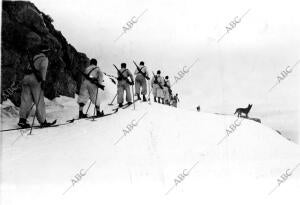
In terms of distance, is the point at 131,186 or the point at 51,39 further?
the point at 51,39

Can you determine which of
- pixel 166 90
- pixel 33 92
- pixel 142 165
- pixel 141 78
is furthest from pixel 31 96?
pixel 166 90

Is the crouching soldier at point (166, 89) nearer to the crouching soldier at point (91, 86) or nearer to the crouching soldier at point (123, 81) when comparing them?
the crouching soldier at point (123, 81)

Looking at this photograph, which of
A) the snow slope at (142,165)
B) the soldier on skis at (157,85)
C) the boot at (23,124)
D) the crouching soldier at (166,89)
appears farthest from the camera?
the crouching soldier at (166,89)

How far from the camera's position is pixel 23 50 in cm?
1312

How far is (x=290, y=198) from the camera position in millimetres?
5910

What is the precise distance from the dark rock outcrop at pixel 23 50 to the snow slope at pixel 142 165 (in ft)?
5.82

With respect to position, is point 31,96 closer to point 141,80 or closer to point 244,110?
point 141,80

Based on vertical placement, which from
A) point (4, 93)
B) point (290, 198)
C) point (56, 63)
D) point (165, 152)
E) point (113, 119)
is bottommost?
point (290, 198)

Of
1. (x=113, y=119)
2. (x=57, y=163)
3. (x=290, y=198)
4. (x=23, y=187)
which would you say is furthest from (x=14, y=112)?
(x=290, y=198)

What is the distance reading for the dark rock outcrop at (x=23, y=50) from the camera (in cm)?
1231

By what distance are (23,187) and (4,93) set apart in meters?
6.48

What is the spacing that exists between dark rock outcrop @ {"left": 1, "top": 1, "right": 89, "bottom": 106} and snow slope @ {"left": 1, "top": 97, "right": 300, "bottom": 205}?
1.77 meters

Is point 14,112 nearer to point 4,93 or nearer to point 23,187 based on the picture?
point 4,93

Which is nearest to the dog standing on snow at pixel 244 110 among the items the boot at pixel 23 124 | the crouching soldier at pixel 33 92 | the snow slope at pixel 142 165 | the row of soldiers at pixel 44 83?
the row of soldiers at pixel 44 83
